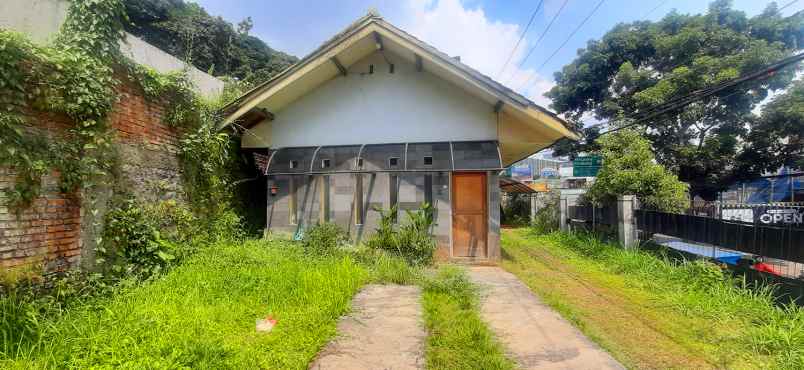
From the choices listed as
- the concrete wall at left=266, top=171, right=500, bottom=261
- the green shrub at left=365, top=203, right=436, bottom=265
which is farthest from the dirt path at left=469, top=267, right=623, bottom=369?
the concrete wall at left=266, top=171, right=500, bottom=261

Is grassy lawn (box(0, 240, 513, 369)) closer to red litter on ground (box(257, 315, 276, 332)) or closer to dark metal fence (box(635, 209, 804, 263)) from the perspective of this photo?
red litter on ground (box(257, 315, 276, 332))

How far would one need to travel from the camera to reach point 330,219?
23.1 feet

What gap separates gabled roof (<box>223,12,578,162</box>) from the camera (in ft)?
20.3

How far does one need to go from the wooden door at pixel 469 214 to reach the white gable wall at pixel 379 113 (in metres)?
0.92

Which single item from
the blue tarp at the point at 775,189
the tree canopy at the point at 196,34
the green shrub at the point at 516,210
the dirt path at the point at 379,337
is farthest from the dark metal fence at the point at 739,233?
the tree canopy at the point at 196,34

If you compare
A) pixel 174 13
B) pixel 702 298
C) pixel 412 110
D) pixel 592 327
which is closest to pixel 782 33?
pixel 702 298

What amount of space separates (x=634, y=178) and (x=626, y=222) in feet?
4.40

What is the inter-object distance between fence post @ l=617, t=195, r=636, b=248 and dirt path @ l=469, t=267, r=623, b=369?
395 centimetres

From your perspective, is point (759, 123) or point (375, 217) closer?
point (375, 217)

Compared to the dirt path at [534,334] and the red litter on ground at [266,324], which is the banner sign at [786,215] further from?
the red litter on ground at [266,324]

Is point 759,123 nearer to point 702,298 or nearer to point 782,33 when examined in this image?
point 782,33

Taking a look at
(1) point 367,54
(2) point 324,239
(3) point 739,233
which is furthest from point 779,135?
(2) point 324,239

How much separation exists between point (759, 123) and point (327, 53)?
1876cm

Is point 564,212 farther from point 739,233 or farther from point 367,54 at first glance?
point 367,54
